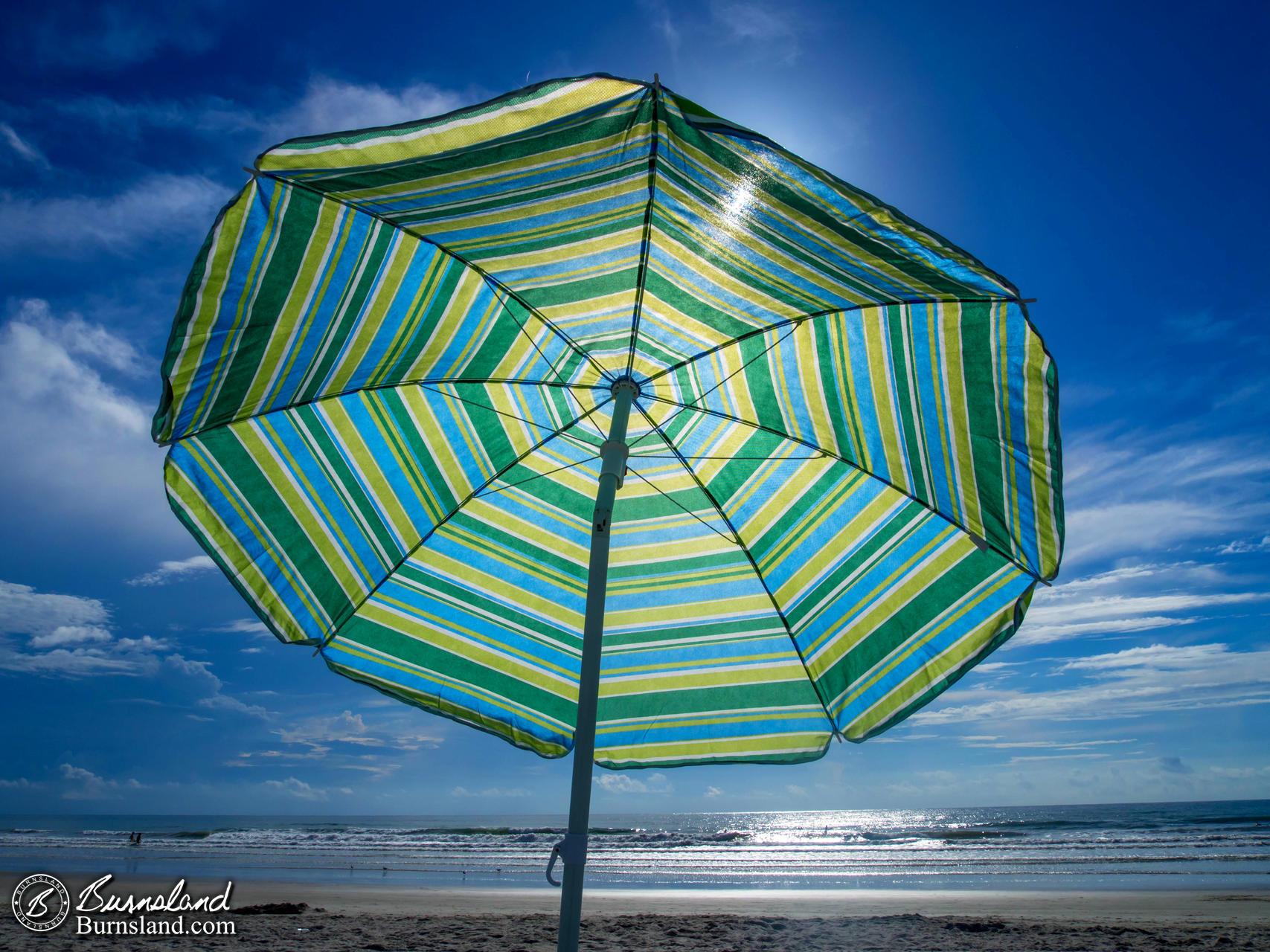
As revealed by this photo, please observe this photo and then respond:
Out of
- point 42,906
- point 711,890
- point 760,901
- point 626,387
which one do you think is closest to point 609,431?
point 626,387

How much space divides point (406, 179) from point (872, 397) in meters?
1.50

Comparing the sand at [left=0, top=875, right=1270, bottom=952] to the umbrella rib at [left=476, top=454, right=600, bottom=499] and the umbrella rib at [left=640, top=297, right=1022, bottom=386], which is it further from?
the umbrella rib at [left=640, top=297, right=1022, bottom=386]

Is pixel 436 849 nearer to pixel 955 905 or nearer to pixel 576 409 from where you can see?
pixel 955 905

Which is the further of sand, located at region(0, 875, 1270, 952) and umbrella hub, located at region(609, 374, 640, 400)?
sand, located at region(0, 875, 1270, 952)

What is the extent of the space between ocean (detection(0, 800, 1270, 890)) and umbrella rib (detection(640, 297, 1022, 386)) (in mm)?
14067

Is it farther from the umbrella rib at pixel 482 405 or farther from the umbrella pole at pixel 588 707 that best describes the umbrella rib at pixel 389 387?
the umbrella pole at pixel 588 707

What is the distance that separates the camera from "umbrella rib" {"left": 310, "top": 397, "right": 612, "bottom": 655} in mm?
2469

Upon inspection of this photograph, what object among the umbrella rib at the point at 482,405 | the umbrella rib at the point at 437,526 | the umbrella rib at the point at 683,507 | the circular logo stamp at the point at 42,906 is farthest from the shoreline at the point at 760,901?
the umbrella rib at the point at 482,405

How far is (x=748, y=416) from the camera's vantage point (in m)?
2.57

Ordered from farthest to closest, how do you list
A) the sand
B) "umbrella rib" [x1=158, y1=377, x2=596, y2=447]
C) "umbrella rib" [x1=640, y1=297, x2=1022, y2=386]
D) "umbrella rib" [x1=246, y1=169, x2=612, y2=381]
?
the sand < "umbrella rib" [x1=158, y1=377, x2=596, y2=447] < "umbrella rib" [x1=640, y1=297, x2=1022, y2=386] < "umbrella rib" [x1=246, y1=169, x2=612, y2=381]

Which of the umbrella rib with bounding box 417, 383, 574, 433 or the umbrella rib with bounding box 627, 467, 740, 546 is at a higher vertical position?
the umbrella rib with bounding box 417, 383, 574, 433

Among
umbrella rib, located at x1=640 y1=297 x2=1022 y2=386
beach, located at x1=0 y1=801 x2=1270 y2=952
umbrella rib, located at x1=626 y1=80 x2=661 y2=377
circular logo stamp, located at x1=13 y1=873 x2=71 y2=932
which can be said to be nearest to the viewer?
umbrella rib, located at x1=626 y1=80 x2=661 y2=377

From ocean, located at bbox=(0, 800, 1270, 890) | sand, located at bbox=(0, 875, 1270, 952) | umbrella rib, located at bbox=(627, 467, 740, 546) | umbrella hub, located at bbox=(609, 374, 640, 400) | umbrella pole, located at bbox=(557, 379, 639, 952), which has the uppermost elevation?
umbrella hub, located at bbox=(609, 374, 640, 400)

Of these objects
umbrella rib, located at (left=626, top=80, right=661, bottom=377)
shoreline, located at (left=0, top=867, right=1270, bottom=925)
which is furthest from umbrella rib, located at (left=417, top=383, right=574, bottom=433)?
shoreline, located at (left=0, top=867, right=1270, bottom=925)
